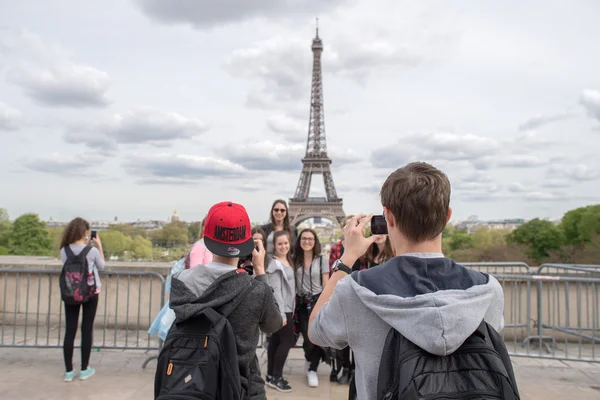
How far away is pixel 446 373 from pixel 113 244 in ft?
183

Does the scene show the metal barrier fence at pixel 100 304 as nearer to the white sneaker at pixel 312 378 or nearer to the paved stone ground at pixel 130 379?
the paved stone ground at pixel 130 379

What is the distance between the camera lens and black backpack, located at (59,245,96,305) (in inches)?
191

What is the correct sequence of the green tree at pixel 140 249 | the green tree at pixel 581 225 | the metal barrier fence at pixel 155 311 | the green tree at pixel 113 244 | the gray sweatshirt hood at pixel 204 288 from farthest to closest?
the green tree at pixel 140 249, the green tree at pixel 113 244, the green tree at pixel 581 225, the metal barrier fence at pixel 155 311, the gray sweatshirt hood at pixel 204 288

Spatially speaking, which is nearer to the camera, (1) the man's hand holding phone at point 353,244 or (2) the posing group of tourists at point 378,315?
(2) the posing group of tourists at point 378,315

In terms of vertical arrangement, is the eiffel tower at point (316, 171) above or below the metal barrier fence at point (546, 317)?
above

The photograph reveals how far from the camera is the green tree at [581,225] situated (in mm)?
39281

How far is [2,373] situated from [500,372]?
5.62 m

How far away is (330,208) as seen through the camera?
52250 millimetres

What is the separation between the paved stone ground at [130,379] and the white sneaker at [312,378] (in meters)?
0.06

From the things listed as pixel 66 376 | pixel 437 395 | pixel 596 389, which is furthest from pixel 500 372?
pixel 66 376

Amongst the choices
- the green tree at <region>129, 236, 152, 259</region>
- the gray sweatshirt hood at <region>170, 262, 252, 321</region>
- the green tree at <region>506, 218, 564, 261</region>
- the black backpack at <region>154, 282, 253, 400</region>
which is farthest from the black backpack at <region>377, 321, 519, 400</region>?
the green tree at <region>129, 236, 152, 259</region>

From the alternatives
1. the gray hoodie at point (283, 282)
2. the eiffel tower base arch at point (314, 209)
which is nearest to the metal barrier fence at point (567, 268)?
the gray hoodie at point (283, 282)

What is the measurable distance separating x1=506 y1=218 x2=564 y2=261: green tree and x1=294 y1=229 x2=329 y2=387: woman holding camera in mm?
44126

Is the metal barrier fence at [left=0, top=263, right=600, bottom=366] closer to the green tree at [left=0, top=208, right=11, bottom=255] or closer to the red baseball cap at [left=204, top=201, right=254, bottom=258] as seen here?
the red baseball cap at [left=204, top=201, right=254, bottom=258]
